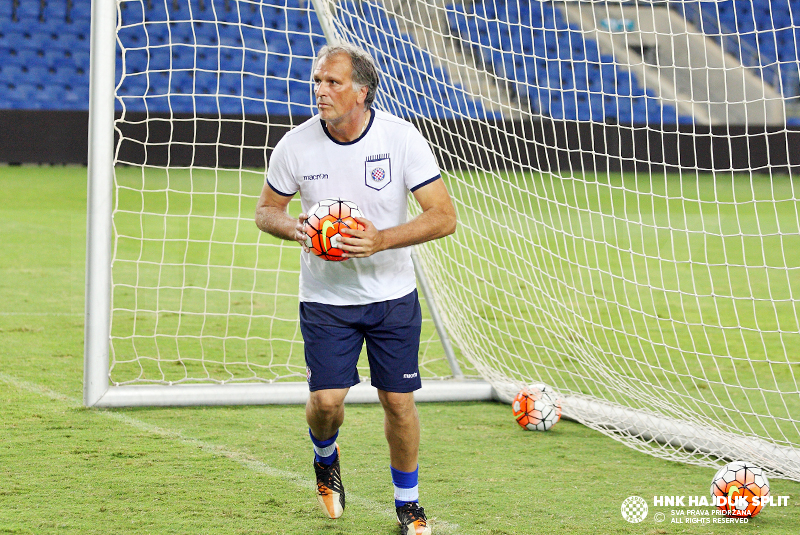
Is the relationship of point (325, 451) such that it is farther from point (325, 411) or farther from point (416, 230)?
point (416, 230)

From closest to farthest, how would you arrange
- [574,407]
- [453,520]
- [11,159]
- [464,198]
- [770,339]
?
[453,520] → [574,407] → [464,198] → [770,339] → [11,159]

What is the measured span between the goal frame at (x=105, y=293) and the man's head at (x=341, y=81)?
1.60 m

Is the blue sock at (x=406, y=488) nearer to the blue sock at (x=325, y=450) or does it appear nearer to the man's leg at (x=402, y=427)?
the man's leg at (x=402, y=427)

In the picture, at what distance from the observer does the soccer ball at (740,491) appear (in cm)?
293

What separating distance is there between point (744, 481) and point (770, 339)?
3.08 m

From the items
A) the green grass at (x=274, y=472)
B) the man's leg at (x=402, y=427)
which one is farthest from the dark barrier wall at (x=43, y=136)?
the man's leg at (x=402, y=427)

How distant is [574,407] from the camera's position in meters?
4.18

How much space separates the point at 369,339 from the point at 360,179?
20.8 inches

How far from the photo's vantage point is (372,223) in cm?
254

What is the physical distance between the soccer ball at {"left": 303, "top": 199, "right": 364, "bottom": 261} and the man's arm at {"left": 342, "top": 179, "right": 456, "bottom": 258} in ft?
0.11

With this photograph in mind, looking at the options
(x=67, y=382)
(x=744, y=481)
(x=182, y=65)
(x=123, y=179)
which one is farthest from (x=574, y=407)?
(x=182, y=65)

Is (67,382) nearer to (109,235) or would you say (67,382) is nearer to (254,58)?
(109,235)

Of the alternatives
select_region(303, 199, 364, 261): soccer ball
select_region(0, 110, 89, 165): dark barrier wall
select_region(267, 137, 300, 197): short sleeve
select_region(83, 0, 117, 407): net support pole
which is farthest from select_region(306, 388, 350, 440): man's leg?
select_region(0, 110, 89, 165): dark barrier wall

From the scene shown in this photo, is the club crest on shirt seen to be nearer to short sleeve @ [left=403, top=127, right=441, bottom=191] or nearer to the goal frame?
short sleeve @ [left=403, top=127, right=441, bottom=191]
